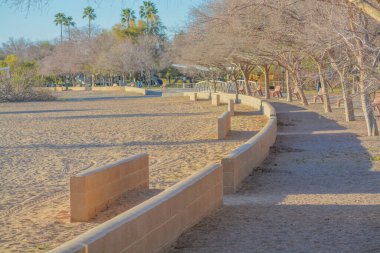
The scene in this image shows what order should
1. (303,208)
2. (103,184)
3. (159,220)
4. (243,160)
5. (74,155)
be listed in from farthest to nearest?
(74,155), (243,160), (103,184), (303,208), (159,220)

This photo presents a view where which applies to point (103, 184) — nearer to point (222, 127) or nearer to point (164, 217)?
point (164, 217)

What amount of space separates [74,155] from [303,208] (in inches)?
421

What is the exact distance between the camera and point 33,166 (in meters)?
17.9

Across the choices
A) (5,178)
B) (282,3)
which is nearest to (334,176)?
(282,3)

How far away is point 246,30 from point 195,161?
7.19 meters

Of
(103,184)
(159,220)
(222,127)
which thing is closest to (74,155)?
(222,127)

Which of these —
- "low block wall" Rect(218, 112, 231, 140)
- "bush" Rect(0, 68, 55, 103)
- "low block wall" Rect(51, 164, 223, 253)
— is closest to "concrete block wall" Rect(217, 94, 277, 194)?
"low block wall" Rect(51, 164, 223, 253)

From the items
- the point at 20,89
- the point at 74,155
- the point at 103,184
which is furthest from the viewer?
the point at 20,89

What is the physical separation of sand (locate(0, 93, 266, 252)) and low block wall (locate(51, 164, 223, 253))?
5.14ft

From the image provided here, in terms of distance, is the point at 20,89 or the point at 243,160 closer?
the point at 243,160

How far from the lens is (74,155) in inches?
800

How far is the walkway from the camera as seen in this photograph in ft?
27.0

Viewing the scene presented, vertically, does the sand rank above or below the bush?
below

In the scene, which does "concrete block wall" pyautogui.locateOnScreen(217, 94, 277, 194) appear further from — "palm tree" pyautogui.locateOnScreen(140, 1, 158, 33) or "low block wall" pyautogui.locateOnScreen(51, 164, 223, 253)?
"palm tree" pyautogui.locateOnScreen(140, 1, 158, 33)
